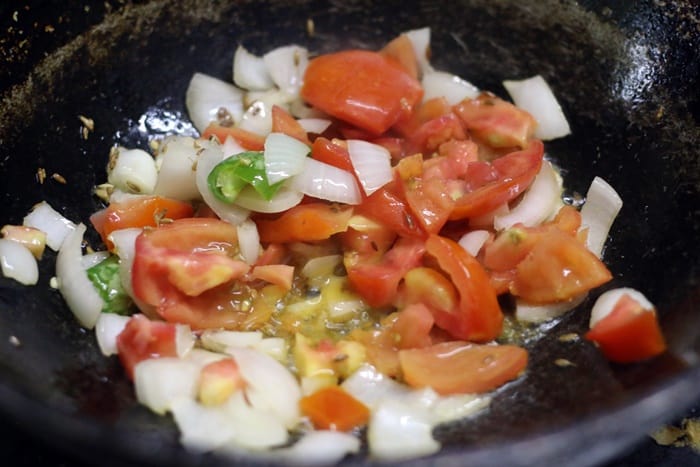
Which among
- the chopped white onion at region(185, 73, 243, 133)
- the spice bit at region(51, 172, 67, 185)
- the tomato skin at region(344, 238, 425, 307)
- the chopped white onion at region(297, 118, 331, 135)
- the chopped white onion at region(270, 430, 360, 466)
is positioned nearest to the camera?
the chopped white onion at region(270, 430, 360, 466)

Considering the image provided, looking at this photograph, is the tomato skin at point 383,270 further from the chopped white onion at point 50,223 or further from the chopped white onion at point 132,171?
the chopped white onion at point 50,223

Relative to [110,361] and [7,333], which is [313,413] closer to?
[110,361]

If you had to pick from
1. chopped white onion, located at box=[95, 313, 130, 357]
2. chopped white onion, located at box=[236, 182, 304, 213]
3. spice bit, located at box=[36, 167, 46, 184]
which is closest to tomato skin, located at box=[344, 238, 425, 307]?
chopped white onion, located at box=[236, 182, 304, 213]

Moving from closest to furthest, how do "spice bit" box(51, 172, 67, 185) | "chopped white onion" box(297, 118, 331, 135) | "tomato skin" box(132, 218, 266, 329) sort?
"tomato skin" box(132, 218, 266, 329) < "spice bit" box(51, 172, 67, 185) < "chopped white onion" box(297, 118, 331, 135)

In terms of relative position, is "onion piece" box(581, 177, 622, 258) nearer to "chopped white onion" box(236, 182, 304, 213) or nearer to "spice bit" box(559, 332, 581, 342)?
"spice bit" box(559, 332, 581, 342)

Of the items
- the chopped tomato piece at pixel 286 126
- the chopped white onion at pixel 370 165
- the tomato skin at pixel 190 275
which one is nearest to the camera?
the tomato skin at pixel 190 275

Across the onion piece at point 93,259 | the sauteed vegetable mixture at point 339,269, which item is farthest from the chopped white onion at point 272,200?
the onion piece at point 93,259

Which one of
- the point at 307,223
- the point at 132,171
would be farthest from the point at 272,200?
the point at 132,171

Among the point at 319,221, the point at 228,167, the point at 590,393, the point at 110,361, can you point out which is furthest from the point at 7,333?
the point at 590,393
